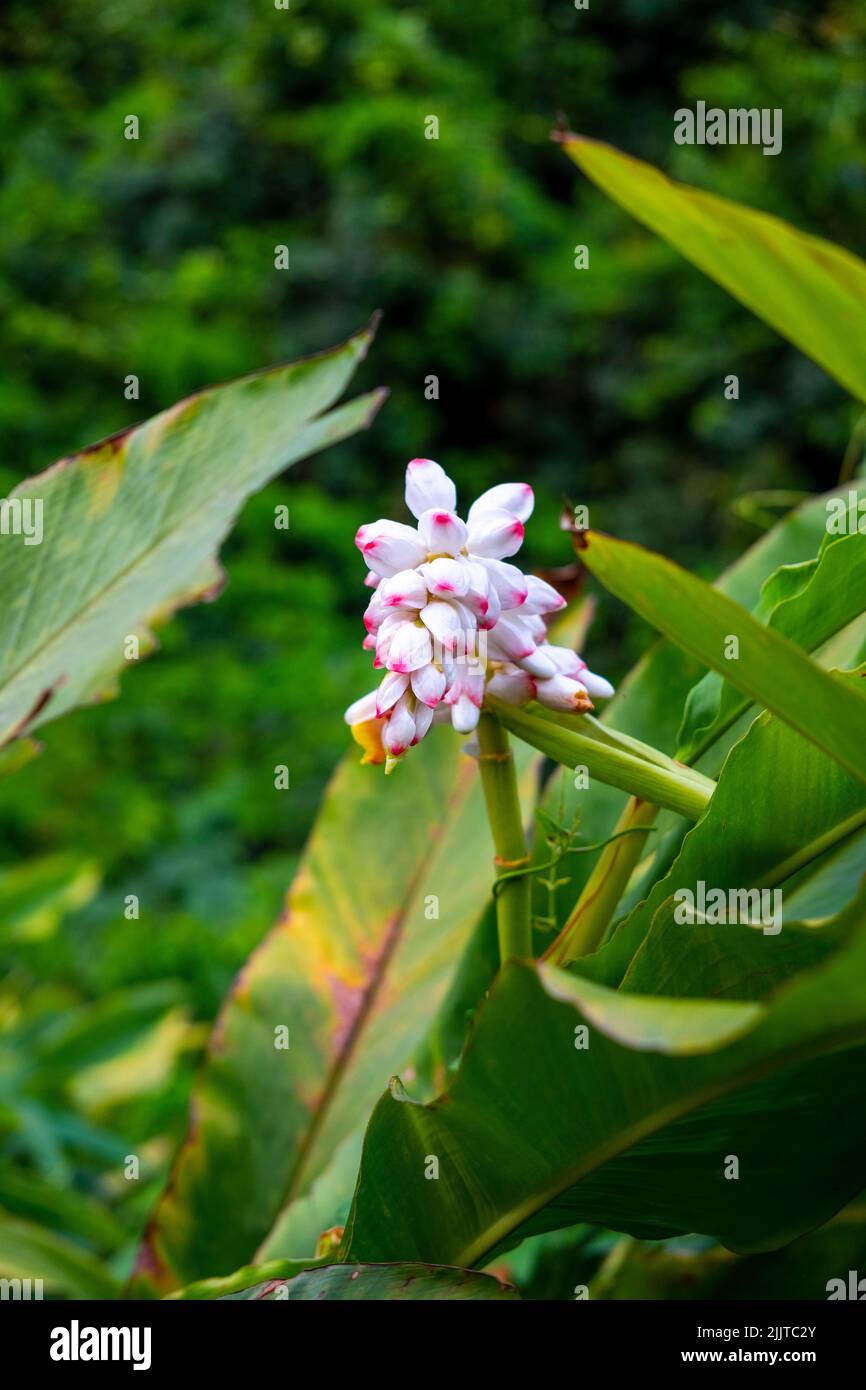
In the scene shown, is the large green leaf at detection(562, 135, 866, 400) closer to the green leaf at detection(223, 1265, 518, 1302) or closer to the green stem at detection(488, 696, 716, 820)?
the green stem at detection(488, 696, 716, 820)

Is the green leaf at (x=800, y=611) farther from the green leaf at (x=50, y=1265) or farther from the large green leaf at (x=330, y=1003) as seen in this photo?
the green leaf at (x=50, y=1265)

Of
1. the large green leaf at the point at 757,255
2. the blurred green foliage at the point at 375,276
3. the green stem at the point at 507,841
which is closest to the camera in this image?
the large green leaf at the point at 757,255

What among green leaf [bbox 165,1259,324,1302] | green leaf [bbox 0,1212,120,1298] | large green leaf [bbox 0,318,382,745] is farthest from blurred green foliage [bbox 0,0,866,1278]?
green leaf [bbox 165,1259,324,1302]

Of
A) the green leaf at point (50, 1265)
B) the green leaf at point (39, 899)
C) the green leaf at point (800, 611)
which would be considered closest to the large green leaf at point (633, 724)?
the green leaf at point (800, 611)

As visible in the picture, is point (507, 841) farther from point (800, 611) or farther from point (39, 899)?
point (39, 899)
